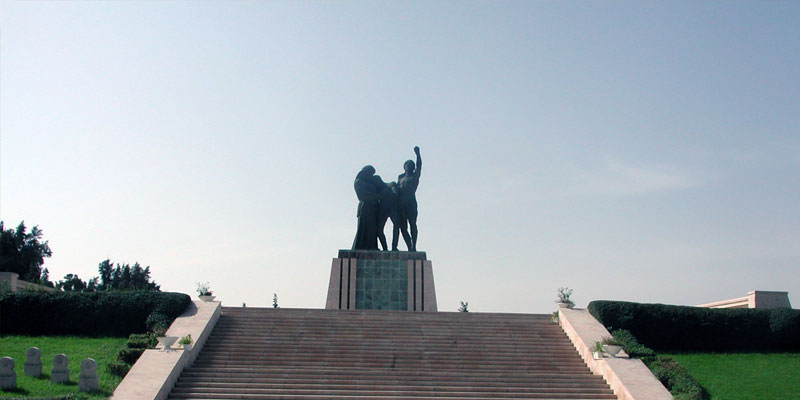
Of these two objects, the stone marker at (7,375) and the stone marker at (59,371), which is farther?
the stone marker at (59,371)

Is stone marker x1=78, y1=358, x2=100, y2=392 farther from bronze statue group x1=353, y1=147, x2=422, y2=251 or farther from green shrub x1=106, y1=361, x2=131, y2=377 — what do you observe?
bronze statue group x1=353, y1=147, x2=422, y2=251

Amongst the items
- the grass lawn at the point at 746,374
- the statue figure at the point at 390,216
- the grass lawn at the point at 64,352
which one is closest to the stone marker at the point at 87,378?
the grass lawn at the point at 64,352

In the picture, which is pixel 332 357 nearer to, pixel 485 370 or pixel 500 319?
pixel 485 370

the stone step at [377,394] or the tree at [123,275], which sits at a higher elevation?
the tree at [123,275]

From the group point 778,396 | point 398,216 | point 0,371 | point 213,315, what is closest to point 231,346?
point 213,315

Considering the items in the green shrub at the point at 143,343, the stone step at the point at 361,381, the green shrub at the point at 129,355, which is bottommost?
the stone step at the point at 361,381

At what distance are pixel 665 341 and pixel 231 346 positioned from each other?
11444 mm

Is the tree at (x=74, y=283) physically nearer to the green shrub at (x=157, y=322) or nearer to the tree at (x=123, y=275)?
the tree at (x=123, y=275)

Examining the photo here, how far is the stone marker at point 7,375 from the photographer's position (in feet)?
49.8

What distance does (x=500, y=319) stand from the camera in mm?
21844

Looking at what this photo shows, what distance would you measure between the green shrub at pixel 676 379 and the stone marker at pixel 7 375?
42.8ft

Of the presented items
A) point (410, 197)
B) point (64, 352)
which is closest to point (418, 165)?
point (410, 197)

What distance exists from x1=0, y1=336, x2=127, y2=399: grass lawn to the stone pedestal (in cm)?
820

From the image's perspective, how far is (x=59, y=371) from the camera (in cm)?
1584
